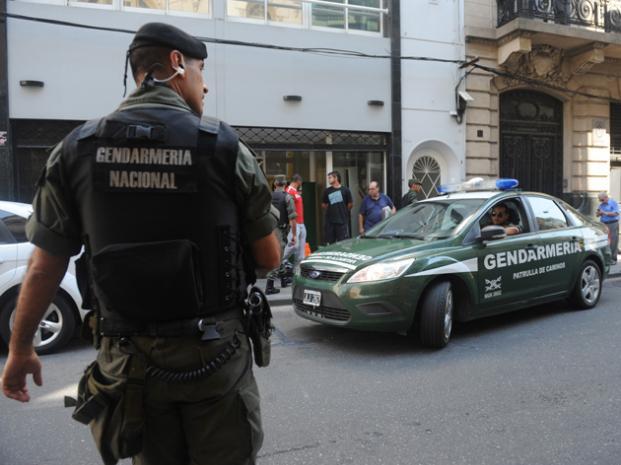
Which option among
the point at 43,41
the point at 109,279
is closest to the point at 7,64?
the point at 43,41

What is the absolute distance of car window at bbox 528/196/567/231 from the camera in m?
6.60

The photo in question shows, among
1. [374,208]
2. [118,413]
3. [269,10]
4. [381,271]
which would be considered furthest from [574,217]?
[269,10]

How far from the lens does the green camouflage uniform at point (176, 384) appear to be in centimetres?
166

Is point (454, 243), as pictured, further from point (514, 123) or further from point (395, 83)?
point (514, 123)

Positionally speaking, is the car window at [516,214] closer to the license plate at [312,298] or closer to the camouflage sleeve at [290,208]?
the license plate at [312,298]

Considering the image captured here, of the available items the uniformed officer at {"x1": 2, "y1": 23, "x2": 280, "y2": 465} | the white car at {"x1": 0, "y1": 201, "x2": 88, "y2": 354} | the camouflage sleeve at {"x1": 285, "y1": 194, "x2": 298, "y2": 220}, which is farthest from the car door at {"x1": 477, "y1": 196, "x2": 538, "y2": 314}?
the uniformed officer at {"x1": 2, "y1": 23, "x2": 280, "y2": 465}

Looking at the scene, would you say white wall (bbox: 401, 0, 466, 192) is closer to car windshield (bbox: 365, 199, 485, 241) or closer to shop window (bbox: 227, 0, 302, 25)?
shop window (bbox: 227, 0, 302, 25)

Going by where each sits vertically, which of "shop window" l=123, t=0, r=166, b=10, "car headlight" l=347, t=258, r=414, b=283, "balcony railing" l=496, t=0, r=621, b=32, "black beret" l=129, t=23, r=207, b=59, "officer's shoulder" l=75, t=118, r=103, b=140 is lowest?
"car headlight" l=347, t=258, r=414, b=283

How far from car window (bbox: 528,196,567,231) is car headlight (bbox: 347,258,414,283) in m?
2.32

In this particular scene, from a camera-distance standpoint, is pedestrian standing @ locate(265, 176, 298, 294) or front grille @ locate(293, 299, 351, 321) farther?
pedestrian standing @ locate(265, 176, 298, 294)

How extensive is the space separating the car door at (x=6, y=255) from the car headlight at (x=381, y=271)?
10.3 feet

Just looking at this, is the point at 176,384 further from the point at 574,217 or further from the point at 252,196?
the point at 574,217

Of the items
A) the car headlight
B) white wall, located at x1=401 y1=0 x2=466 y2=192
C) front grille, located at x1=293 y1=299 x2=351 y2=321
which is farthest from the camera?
white wall, located at x1=401 y1=0 x2=466 y2=192

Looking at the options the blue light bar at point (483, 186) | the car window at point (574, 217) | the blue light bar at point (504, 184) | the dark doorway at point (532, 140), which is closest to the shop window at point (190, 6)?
the blue light bar at point (483, 186)
